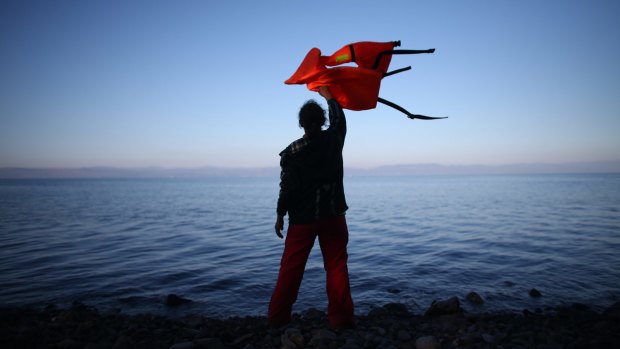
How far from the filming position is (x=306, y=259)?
3852mm

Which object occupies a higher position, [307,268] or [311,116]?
[311,116]

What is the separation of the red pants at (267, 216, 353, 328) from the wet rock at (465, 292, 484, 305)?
3.80 metres

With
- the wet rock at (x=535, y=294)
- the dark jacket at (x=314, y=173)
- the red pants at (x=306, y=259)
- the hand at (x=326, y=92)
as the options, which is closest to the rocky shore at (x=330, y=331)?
the red pants at (x=306, y=259)

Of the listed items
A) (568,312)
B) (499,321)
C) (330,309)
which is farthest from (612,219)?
(330,309)

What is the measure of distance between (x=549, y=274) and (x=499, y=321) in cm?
421

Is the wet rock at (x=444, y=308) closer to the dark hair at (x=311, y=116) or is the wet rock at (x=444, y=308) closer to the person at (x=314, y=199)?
the person at (x=314, y=199)

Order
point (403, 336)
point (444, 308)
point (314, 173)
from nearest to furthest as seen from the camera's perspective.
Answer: point (314, 173), point (403, 336), point (444, 308)

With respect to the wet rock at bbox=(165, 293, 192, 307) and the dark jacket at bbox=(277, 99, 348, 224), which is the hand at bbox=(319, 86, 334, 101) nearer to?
the dark jacket at bbox=(277, 99, 348, 224)

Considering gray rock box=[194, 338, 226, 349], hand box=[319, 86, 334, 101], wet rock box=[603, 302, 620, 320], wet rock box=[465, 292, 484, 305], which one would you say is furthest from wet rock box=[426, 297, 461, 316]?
hand box=[319, 86, 334, 101]

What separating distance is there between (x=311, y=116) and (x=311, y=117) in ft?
0.04

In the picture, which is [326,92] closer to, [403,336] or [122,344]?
[403,336]

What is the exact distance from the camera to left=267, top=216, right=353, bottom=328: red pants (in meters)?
3.75

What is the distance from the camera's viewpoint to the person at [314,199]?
3.62m

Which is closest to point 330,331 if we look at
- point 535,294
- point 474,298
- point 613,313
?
point 474,298
